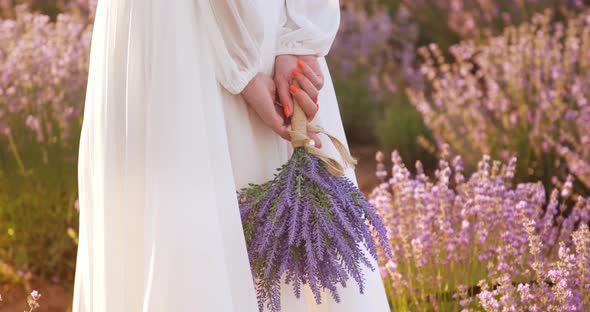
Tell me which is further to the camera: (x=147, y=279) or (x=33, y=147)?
(x=33, y=147)

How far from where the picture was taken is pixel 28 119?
10.9 ft

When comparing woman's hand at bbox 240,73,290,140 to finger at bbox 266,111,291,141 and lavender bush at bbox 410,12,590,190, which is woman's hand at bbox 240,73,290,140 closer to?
finger at bbox 266,111,291,141

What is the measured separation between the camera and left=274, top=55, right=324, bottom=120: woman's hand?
1.78m

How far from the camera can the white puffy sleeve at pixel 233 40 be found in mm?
1709

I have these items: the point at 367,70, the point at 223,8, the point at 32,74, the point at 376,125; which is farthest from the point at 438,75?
the point at 223,8

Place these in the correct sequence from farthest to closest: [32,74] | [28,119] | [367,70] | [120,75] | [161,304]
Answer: [367,70] < [32,74] < [28,119] < [120,75] < [161,304]

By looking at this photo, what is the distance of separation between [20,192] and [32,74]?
537 mm

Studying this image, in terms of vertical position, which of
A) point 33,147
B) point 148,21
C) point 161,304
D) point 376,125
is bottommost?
point 161,304

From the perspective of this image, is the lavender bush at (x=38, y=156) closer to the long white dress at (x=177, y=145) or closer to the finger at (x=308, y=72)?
the long white dress at (x=177, y=145)

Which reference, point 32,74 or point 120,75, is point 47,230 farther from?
point 120,75

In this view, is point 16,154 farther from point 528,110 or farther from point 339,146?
point 528,110

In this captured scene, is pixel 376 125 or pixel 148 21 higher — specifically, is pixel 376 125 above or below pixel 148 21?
above

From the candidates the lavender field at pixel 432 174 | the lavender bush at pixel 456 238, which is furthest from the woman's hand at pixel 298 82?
the lavender bush at pixel 456 238

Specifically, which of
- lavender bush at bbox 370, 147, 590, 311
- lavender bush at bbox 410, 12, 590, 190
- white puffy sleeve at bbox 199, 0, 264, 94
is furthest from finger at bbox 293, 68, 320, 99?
lavender bush at bbox 410, 12, 590, 190
